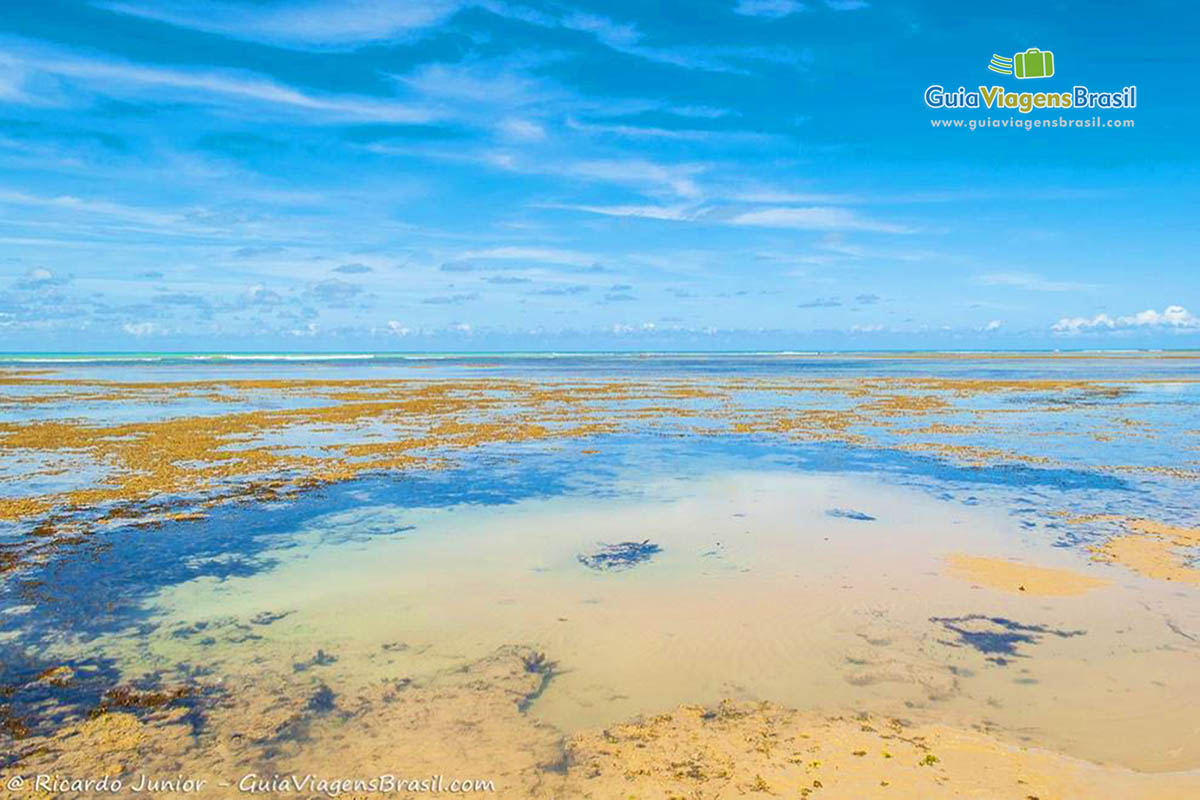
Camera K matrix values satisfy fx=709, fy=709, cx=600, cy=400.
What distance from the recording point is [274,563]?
40.8 feet

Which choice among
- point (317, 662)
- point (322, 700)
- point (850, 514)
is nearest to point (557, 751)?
point (322, 700)

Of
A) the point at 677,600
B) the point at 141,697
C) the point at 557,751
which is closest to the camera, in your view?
the point at 557,751

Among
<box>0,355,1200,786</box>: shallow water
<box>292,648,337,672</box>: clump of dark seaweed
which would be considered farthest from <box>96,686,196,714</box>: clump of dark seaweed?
<box>292,648,337,672</box>: clump of dark seaweed

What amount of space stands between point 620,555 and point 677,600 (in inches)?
97.6

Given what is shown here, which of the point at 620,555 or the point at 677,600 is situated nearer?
the point at 677,600

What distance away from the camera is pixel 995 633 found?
934 cm

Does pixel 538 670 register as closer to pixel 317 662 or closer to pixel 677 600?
pixel 317 662

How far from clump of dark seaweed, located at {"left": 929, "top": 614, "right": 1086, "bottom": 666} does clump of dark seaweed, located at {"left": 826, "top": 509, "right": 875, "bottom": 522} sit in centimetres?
568

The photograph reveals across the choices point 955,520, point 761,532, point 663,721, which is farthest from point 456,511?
point 955,520

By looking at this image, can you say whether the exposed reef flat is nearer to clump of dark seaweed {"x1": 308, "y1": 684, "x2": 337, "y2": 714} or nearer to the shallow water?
Result: clump of dark seaweed {"x1": 308, "y1": 684, "x2": 337, "y2": 714}

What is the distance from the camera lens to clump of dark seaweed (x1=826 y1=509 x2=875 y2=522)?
616 inches

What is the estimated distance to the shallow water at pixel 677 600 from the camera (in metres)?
7.86

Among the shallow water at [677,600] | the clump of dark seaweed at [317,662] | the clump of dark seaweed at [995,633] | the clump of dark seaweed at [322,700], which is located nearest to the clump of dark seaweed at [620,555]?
the shallow water at [677,600]

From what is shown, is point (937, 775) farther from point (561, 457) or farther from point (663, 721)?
point (561, 457)
